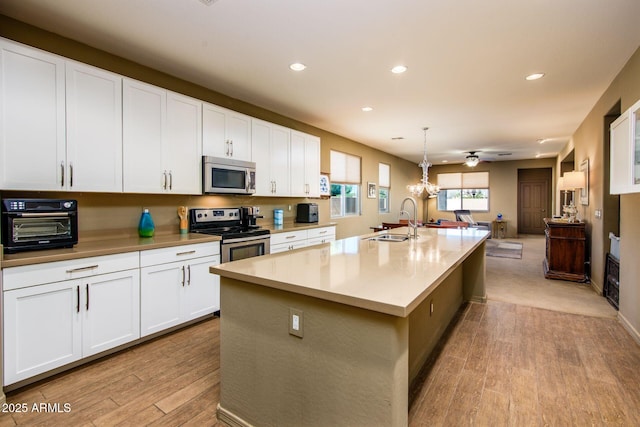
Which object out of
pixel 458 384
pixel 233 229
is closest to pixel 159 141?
pixel 233 229

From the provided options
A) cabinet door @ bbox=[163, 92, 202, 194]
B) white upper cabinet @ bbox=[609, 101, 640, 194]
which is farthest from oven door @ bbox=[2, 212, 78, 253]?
white upper cabinet @ bbox=[609, 101, 640, 194]

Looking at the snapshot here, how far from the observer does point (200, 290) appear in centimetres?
312

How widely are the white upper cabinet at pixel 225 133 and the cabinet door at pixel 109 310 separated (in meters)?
1.57

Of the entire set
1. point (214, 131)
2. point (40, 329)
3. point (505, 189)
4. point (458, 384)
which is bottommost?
point (458, 384)

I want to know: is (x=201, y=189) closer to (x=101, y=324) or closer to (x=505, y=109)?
(x=101, y=324)

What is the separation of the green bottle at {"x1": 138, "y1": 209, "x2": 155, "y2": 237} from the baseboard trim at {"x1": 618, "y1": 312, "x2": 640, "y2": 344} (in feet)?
14.9

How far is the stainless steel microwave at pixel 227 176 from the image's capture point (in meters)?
3.41

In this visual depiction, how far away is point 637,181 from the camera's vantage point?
2.25 m

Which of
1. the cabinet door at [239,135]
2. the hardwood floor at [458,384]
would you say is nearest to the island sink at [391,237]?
the hardwood floor at [458,384]

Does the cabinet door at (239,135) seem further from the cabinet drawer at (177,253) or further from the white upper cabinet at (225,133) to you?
the cabinet drawer at (177,253)

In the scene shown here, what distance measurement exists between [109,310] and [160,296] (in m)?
0.41

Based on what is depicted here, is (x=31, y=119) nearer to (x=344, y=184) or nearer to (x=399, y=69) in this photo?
(x=399, y=69)

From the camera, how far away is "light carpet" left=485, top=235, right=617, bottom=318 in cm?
368

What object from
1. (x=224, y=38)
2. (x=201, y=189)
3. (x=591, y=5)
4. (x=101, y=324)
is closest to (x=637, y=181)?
(x=591, y=5)
